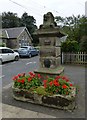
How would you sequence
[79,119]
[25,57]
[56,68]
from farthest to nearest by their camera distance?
[25,57], [56,68], [79,119]

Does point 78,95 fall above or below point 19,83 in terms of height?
below

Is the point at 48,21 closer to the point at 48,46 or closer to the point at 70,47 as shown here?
the point at 48,46

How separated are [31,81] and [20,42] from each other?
28.8 meters

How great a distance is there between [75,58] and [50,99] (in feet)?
26.8

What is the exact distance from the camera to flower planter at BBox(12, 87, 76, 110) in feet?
11.8

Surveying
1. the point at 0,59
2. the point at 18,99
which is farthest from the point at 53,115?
the point at 0,59

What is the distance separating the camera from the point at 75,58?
1141 centimetres

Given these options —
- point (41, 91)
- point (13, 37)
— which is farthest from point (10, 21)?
point (41, 91)

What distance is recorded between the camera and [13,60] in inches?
535

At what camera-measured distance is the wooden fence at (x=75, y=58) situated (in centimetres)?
1117

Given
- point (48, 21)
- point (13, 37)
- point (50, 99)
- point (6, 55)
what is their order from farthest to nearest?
1. point (13, 37)
2. point (6, 55)
3. point (48, 21)
4. point (50, 99)

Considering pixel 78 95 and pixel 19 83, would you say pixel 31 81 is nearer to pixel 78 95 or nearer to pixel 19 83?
pixel 19 83

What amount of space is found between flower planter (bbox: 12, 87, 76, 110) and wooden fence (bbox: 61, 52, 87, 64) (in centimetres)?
776

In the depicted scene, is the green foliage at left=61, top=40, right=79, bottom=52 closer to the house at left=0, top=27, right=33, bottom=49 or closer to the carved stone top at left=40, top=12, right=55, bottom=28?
the carved stone top at left=40, top=12, right=55, bottom=28
